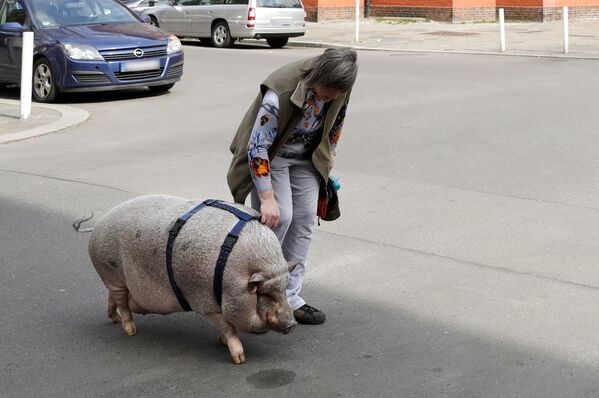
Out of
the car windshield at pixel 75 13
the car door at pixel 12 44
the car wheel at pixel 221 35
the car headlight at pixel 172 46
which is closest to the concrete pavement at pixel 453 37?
the car door at pixel 12 44

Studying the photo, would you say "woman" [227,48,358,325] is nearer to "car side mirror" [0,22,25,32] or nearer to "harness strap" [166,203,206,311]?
"harness strap" [166,203,206,311]

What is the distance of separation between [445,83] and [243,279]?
12.3m

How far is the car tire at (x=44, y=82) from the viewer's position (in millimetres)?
14555

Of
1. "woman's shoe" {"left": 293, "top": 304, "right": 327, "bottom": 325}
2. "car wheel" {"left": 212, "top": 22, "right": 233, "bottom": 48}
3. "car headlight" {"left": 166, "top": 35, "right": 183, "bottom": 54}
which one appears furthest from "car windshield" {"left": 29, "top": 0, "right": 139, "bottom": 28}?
"woman's shoe" {"left": 293, "top": 304, "right": 327, "bottom": 325}

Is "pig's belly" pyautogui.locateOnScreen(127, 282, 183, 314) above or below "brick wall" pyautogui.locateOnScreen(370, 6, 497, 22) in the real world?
below

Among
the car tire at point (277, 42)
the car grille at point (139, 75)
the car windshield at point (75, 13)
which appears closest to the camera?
the car grille at point (139, 75)

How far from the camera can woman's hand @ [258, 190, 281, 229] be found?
4.92m

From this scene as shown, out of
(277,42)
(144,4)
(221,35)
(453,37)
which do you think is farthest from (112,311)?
(144,4)

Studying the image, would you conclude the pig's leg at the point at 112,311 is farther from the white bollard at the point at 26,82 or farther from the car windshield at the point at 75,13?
the car windshield at the point at 75,13

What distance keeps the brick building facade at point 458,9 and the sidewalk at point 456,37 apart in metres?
0.36

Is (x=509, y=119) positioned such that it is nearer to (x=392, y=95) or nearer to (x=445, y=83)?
(x=392, y=95)

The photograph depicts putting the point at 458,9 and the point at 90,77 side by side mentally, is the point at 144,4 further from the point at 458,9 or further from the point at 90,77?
the point at 90,77

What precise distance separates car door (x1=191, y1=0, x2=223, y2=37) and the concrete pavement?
2.31 m

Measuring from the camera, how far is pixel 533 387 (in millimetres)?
4641
